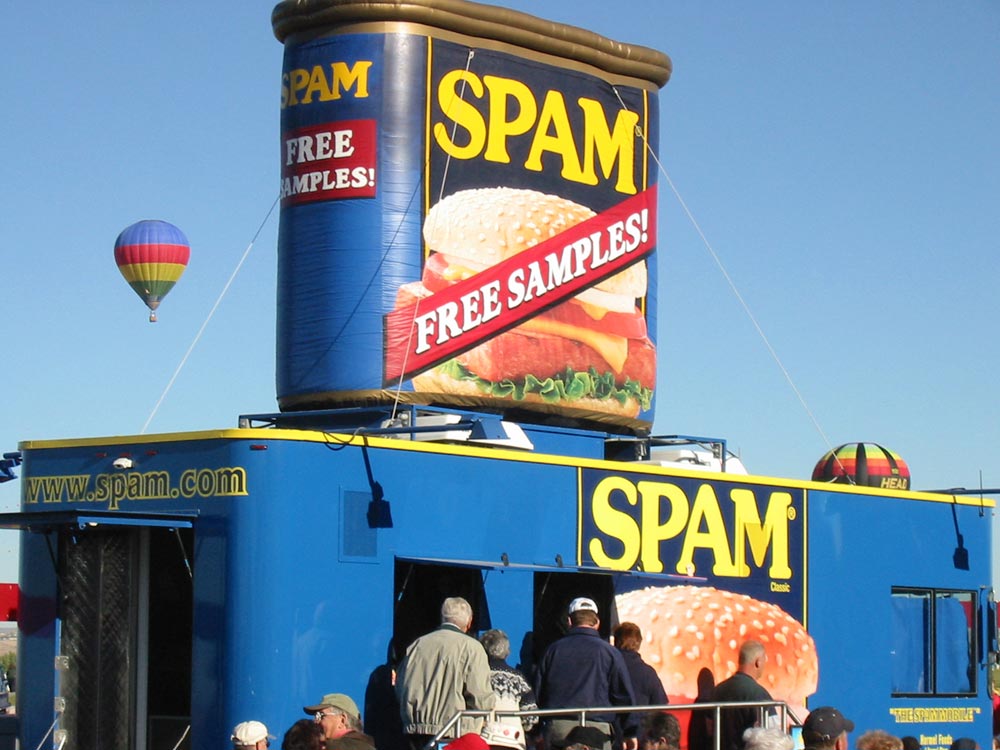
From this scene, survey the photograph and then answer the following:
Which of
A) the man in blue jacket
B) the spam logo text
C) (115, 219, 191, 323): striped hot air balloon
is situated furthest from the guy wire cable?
(115, 219, 191, 323): striped hot air balloon

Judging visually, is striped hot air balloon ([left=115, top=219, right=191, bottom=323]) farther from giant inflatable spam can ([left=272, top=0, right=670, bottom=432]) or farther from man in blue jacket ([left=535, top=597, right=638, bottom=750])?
man in blue jacket ([left=535, top=597, right=638, bottom=750])

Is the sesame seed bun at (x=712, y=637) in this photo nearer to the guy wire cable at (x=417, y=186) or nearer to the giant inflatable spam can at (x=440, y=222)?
the giant inflatable spam can at (x=440, y=222)

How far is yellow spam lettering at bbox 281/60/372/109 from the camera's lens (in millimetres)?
15492

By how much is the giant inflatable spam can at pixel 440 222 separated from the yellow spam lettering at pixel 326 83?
0.05 feet

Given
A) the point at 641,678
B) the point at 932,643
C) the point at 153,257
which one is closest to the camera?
the point at 641,678

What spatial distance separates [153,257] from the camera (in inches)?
821

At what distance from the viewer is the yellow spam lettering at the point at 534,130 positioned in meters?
15.7

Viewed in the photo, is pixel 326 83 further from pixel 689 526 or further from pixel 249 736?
pixel 249 736

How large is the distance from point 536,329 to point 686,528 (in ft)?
7.50

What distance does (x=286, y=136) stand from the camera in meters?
15.9

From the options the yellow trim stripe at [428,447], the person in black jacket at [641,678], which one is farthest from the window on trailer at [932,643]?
the person in black jacket at [641,678]

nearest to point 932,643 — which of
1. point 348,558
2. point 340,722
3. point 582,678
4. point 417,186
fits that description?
point 582,678

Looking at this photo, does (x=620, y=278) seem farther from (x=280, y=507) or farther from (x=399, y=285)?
(x=280, y=507)

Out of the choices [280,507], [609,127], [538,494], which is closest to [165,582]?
[280,507]
